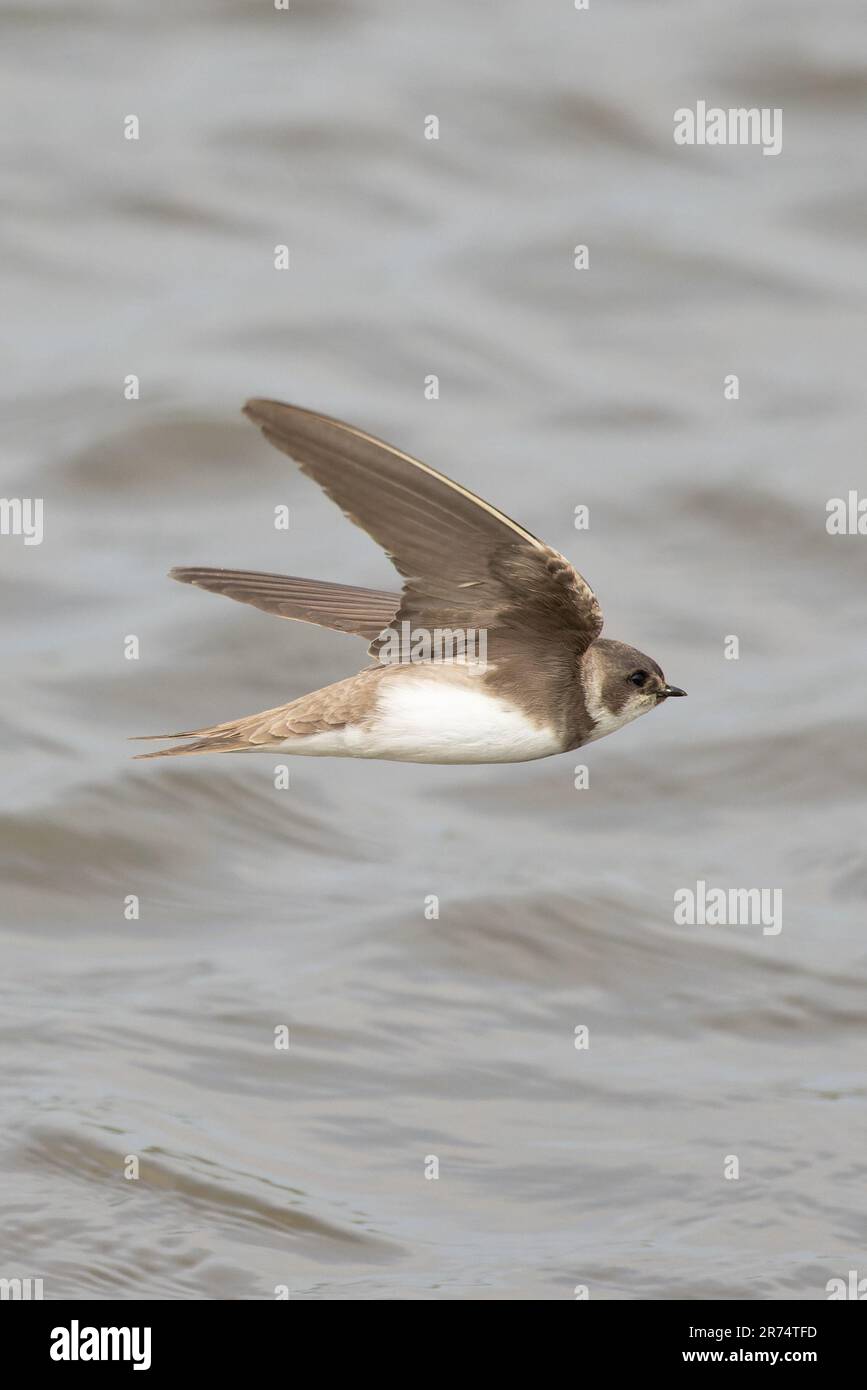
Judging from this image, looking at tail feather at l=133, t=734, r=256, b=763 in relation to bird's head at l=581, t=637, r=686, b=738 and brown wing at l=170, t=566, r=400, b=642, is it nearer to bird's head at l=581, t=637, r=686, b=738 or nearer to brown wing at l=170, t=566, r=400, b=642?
brown wing at l=170, t=566, r=400, b=642

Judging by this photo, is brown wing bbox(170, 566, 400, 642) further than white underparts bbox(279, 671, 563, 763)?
Yes

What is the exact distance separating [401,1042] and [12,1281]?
378 centimetres

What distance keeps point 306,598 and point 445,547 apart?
104 cm

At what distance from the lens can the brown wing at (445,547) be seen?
4.72 m

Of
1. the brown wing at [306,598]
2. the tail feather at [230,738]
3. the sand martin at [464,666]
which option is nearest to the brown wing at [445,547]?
the sand martin at [464,666]

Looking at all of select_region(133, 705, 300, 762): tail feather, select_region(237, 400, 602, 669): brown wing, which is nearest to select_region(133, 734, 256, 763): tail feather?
select_region(133, 705, 300, 762): tail feather

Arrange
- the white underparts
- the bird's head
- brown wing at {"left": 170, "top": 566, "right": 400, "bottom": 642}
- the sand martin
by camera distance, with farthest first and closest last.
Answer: brown wing at {"left": 170, "top": 566, "right": 400, "bottom": 642}, the bird's head, the white underparts, the sand martin

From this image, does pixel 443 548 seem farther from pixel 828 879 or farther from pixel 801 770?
pixel 801 770

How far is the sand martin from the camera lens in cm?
504

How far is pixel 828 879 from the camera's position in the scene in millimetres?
15156

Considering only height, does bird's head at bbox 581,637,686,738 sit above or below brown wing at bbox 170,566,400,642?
below
